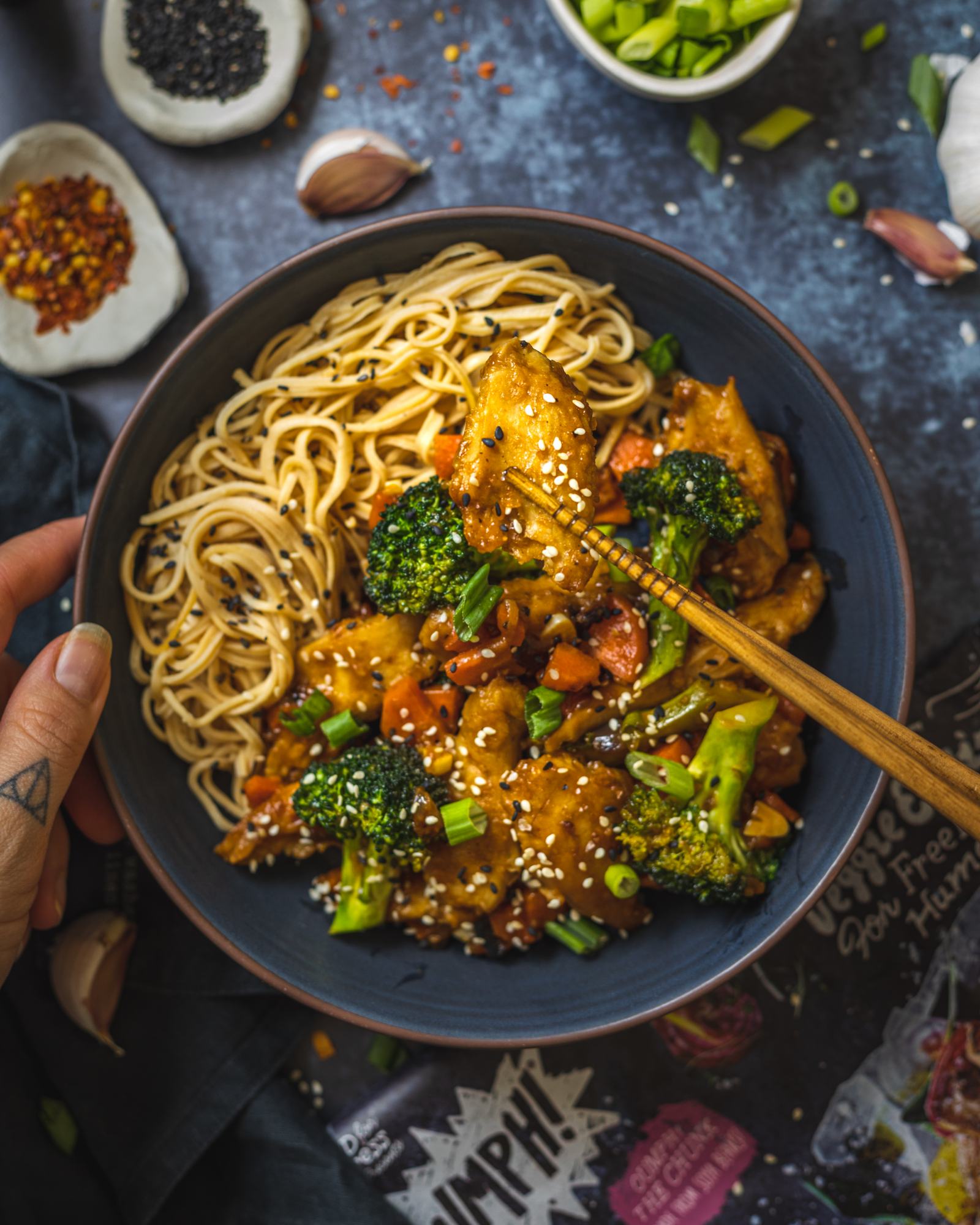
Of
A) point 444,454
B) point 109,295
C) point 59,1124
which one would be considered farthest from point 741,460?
point 59,1124

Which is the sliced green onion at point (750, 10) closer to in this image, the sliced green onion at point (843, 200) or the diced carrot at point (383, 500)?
the sliced green onion at point (843, 200)

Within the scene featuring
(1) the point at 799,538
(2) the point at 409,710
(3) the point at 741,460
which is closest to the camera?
(3) the point at 741,460

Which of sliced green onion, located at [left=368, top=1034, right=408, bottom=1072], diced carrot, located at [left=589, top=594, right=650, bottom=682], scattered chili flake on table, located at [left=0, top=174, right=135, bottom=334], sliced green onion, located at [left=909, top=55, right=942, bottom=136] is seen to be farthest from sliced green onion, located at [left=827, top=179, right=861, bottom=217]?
sliced green onion, located at [left=368, top=1034, right=408, bottom=1072]

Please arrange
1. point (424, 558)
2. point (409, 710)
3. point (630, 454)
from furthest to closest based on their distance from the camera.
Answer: point (630, 454) → point (409, 710) → point (424, 558)

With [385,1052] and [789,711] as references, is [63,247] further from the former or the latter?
[385,1052]

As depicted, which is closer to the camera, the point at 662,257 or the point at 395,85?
the point at 662,257

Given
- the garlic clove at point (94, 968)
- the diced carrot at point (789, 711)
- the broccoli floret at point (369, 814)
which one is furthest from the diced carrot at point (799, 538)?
the garlic clove at point (94, 968)

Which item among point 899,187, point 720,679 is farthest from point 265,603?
point 899,187
